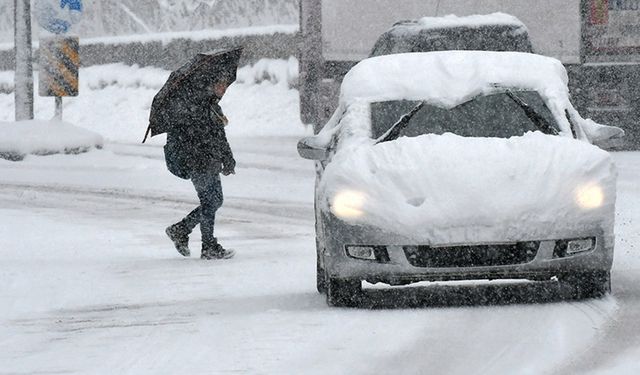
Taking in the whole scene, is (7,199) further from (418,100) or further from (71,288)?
(418,100)

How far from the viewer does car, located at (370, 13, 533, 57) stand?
22094 mm

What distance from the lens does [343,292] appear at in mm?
10031

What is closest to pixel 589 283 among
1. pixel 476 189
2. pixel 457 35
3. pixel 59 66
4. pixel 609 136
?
pixel 476 189

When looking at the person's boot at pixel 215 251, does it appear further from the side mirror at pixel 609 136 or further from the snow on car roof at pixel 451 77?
the side mirror at pixel 609 136

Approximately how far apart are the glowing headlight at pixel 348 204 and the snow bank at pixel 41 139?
1590cm

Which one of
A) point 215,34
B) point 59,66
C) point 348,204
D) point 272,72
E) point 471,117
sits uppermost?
point 471,117

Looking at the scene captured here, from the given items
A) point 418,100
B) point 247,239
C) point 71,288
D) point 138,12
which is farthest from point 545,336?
point 138,12

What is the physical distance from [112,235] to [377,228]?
241 inches

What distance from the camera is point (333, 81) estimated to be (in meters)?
25.0

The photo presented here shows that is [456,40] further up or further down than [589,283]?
further down

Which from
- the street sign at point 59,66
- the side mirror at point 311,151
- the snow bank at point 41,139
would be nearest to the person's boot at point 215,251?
the side mirror at point 311,151

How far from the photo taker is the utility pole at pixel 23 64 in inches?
1066

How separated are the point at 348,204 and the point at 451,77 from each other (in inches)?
63.9

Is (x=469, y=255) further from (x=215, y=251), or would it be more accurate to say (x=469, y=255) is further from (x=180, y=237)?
(x=180, y=237)
